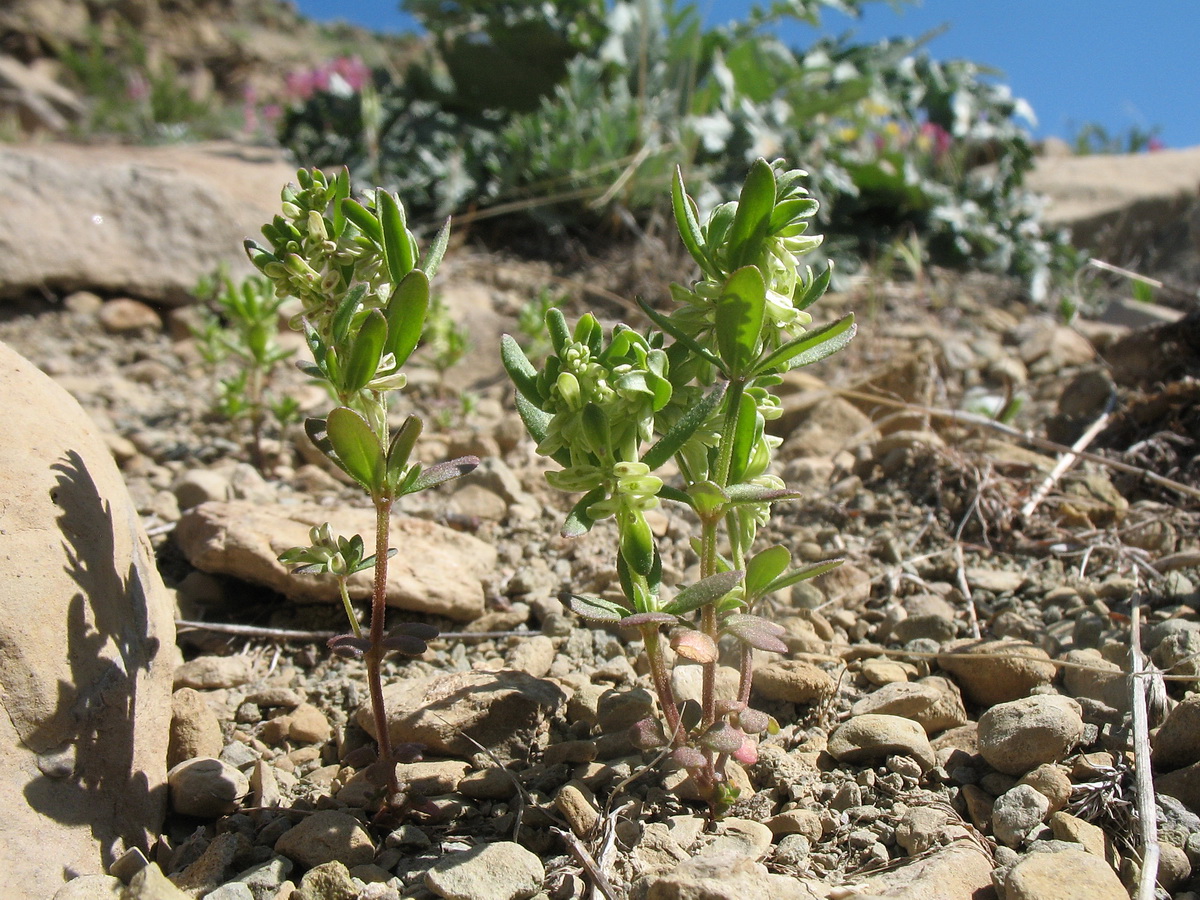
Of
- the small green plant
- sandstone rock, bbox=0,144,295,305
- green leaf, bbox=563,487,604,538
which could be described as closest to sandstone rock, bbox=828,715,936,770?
green leaf, bbox=563,487,604,538

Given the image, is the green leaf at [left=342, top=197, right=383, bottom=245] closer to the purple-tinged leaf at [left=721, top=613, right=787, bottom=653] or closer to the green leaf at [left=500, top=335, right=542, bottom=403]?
the green leaf at [left=500, top=335, right=542, bottom=403]

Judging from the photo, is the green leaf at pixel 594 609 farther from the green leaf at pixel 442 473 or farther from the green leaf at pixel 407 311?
the green leaf at pixel 407 311

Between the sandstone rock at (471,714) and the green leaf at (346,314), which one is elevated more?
the green leaf at (346,314)

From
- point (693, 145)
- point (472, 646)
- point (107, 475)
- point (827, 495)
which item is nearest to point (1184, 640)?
point (827, 495)

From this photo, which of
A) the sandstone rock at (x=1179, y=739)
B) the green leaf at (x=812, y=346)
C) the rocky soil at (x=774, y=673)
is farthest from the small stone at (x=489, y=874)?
the sandstone rock at (x=1179, y=739)

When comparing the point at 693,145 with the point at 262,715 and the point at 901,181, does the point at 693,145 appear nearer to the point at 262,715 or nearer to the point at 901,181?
the point at 901,181

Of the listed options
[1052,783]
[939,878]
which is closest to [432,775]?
[939,878]
